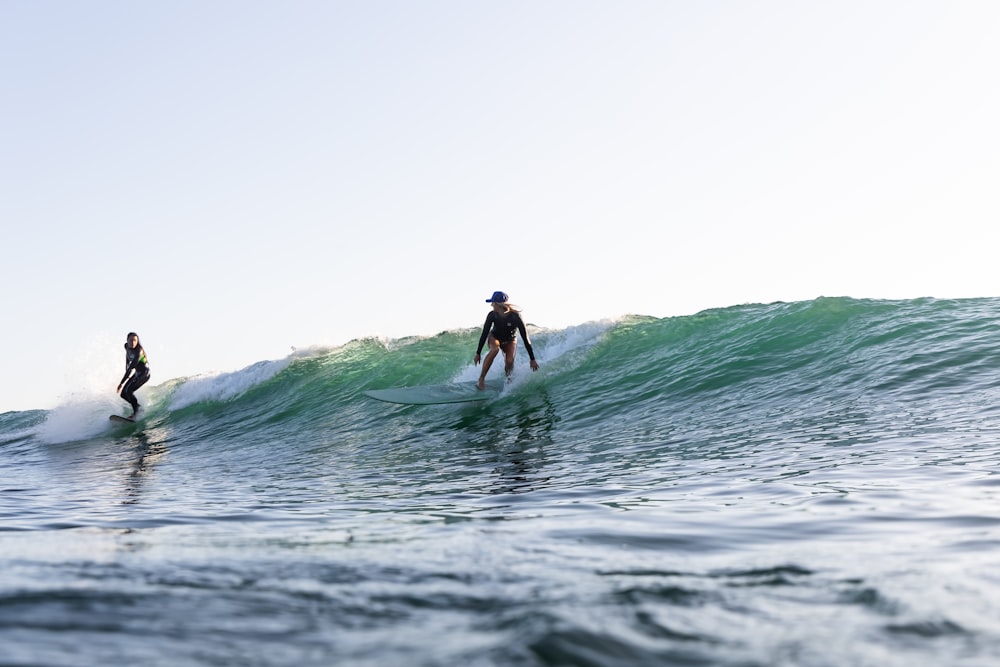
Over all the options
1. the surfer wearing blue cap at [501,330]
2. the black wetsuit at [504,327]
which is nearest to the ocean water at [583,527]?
the surfer wearing blue cap at [501,330]

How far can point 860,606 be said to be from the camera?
2.68 meters

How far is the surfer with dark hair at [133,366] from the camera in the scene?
17453 mm

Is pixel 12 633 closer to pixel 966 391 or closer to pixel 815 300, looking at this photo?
pixel 966 391

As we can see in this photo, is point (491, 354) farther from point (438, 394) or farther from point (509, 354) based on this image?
point (438, 394)

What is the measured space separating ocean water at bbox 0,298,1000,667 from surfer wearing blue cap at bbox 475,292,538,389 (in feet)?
2.56

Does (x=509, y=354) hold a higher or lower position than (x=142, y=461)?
higher

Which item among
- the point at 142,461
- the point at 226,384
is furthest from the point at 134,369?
the point at 142,461

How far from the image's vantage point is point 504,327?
13.4 m

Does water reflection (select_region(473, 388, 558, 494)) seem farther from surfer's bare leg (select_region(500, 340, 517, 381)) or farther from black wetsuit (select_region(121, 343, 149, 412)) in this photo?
black wetsuit (select_region(121, 343, 149, 412))

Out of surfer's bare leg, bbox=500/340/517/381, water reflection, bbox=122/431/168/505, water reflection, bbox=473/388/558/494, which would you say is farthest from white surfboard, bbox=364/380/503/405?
water reflection, bbox=122/431/168/505

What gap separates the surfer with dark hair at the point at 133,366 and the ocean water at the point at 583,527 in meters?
3.87

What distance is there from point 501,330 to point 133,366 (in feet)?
29.5

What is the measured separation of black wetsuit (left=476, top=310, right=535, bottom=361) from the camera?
13.1 m

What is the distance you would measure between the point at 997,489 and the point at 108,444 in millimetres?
15544
